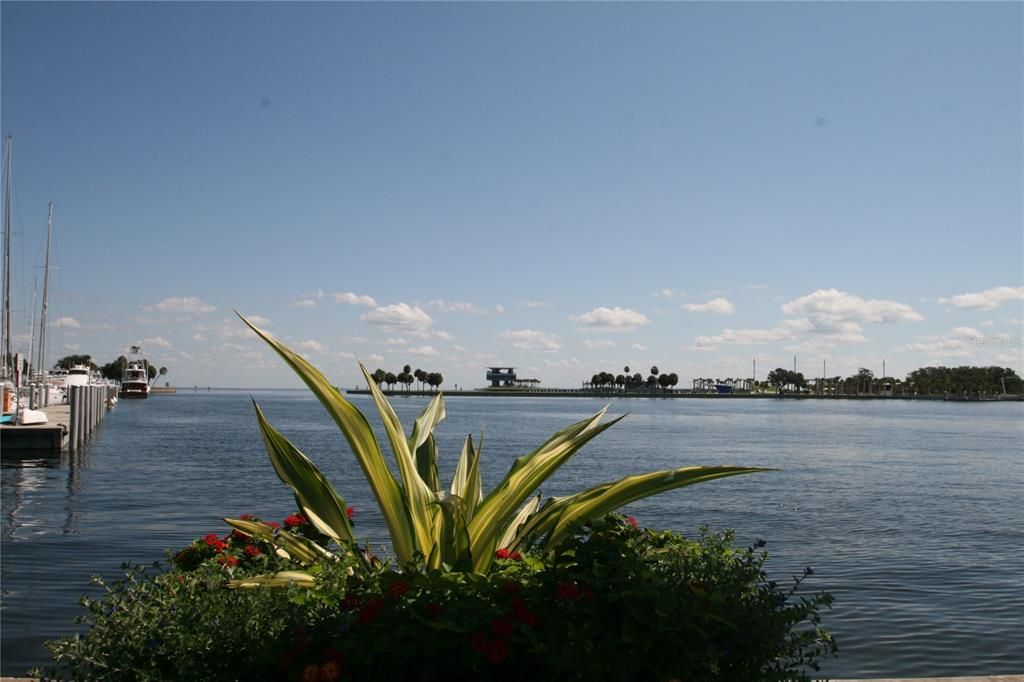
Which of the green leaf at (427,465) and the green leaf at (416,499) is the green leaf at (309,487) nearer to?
the green leaf at (416,499)

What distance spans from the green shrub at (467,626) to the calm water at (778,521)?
15.1 ft

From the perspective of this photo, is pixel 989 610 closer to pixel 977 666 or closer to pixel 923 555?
pixel 977 666

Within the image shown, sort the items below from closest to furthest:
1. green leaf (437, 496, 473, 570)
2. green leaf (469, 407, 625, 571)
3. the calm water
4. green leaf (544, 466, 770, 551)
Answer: green leaf (437, 496, 473, 570) → green leaf (544, 466, 770, 551) → green leaf (469, 407, 625, 571) → the calm water

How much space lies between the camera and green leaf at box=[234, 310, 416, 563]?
462 centimetres

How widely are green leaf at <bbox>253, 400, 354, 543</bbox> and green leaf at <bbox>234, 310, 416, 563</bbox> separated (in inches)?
14.0

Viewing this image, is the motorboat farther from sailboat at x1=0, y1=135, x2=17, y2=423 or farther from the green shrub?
the green shrub

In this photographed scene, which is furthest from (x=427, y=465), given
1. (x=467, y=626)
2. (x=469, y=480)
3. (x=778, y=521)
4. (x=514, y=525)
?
(x=778, y=521)

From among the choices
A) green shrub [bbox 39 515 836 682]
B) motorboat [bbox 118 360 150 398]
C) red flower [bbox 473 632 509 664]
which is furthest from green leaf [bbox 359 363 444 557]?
motorboat [bbox 118 360 150 398]

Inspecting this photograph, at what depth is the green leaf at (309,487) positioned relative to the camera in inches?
195

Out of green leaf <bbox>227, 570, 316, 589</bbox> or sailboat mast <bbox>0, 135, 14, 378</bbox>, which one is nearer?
green leaf <bbox>227, 570, 316, 589</bbox>

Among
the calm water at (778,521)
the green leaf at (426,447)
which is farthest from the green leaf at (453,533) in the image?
the calm water at (778,521)

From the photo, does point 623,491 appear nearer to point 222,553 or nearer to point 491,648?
point 491,648

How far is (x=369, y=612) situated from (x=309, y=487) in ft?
5.70

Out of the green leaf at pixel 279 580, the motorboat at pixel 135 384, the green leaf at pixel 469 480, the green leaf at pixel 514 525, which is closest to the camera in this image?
the green leaf at pixel 279 580
